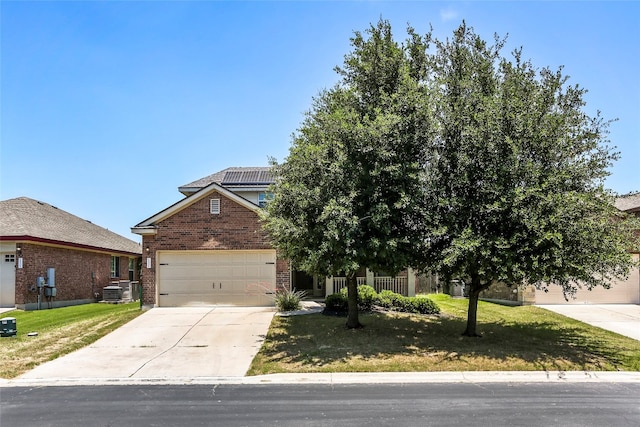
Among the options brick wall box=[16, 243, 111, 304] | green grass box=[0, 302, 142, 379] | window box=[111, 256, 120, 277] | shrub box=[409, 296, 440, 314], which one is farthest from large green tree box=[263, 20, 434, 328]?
window box=[111, 256, 120, 277]

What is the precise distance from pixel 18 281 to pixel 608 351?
71.3 feet

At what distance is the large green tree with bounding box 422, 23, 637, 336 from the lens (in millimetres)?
10320

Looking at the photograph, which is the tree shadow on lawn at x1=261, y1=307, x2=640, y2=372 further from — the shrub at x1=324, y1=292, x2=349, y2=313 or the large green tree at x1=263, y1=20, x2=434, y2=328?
the large green tree at x1=263, y1=20, x2=434, y2=328

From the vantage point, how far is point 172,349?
11578 mm

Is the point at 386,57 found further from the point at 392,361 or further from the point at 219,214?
the point at 219,214

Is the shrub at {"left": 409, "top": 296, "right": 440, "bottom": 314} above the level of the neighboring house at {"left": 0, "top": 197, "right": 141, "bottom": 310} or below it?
below

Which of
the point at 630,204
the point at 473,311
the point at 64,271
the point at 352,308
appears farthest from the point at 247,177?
the point at 630,204

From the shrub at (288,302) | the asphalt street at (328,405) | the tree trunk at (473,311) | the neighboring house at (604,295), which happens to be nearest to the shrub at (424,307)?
the tree trunk at (473,311)

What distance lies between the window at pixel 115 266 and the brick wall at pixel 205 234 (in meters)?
12.0

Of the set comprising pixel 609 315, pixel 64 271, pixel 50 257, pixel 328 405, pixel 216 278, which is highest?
pixel 50 257

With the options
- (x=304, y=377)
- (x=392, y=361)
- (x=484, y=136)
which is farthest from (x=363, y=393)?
(x=484, y=136)

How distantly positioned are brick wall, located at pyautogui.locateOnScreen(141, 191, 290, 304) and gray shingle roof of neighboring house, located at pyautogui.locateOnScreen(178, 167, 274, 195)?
4.89 metres

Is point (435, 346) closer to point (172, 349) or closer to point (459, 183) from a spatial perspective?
point (459, 183)

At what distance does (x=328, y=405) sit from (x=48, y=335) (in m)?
10.00
